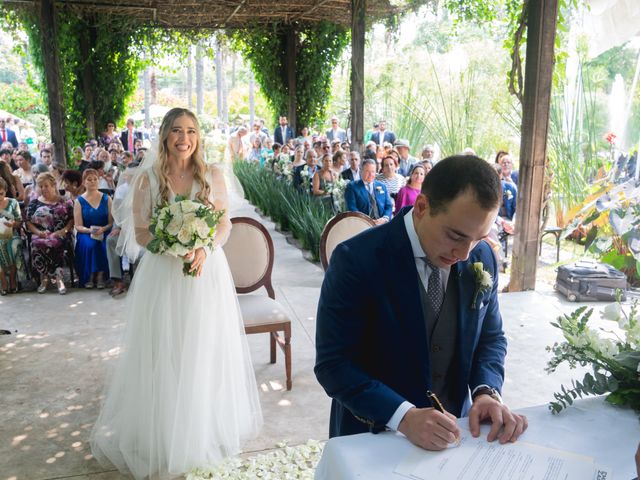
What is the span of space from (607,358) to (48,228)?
22.3 ft

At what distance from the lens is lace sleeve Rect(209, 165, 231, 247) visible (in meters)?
3.65

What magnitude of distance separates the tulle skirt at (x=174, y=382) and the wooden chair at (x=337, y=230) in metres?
1.01

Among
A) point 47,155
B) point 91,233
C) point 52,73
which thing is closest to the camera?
point 91,233

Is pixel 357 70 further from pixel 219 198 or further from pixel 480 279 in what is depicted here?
pixel 480 279

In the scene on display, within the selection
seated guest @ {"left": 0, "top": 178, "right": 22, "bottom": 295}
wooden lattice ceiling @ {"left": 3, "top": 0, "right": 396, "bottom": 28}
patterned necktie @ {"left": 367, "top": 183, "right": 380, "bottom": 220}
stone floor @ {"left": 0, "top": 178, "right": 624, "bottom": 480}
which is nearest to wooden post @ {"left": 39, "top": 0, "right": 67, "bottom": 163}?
wooden lattice ceiling @ {"left": 3, "top": 0, "right": 396, "bottom": 28}

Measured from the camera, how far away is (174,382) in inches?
129

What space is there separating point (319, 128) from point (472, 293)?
17.0 metres

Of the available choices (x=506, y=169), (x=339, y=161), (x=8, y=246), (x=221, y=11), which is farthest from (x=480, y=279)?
(x=221, y=11)

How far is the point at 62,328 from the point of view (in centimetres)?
548

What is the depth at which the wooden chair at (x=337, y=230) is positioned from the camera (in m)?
4.34

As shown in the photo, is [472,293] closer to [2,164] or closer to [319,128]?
[2,164]

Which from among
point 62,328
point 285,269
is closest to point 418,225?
point 62,328

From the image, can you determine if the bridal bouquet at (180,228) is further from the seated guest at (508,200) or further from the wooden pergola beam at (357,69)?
the wooden pergola beam at (357,69)

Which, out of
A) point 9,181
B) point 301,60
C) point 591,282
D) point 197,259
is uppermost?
point 301,60
